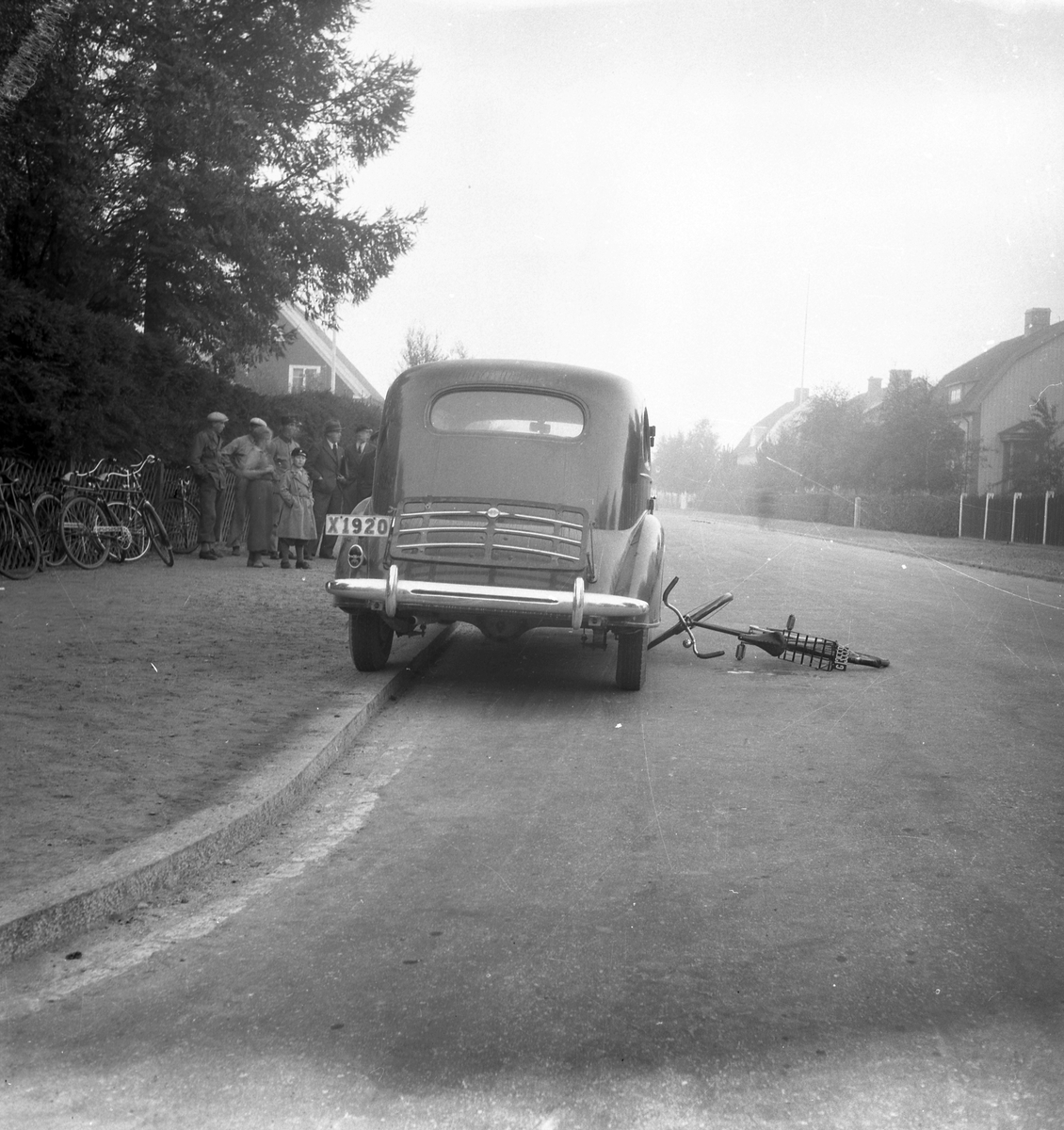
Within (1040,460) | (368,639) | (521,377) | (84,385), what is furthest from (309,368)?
(368,639)

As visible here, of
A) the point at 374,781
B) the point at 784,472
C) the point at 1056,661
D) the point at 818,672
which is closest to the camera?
the point at 374,781

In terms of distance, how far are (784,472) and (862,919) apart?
232ft

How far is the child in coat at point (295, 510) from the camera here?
15.3 meters

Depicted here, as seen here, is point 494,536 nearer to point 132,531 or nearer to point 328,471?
point 132,531

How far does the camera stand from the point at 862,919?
3.71 m

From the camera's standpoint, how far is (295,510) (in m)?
15.3

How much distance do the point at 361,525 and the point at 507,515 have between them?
89cm

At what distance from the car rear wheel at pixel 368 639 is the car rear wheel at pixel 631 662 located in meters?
1.47

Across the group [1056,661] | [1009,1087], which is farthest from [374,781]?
[1056,661]

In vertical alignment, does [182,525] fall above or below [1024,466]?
below

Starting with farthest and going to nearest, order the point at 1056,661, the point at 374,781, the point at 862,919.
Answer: the point at 1056,661 → the point at 374,781 → the point at 862,919

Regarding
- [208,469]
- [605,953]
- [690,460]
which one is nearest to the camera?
[605,953]

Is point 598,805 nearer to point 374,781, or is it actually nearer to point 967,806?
point 374,781

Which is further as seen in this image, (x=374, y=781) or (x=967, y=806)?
(x=374, y=781)
